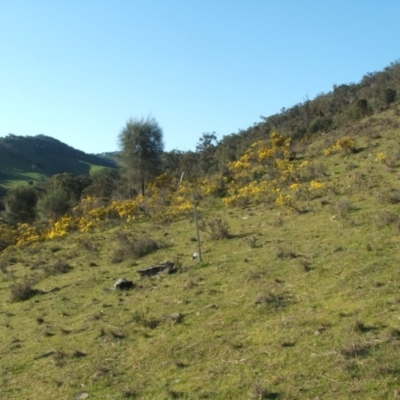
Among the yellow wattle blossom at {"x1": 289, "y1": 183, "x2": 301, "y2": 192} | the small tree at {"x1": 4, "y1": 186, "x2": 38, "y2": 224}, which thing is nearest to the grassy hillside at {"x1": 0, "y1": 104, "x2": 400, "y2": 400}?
the yellow wattle blossom at {"x1": 289, "y1": 183, "x2": 301, "y2": 192}

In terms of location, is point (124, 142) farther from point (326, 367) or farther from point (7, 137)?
point (7, 137)

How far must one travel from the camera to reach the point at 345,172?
21109 mm

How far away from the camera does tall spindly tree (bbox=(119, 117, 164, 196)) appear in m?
34.8

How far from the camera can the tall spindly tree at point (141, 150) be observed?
34.8 m

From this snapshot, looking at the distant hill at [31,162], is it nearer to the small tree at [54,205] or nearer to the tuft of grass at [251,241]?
the small tree at [54,205]

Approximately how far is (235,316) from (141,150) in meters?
27.4

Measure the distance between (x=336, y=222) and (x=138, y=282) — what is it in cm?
594

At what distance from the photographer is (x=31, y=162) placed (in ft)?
547

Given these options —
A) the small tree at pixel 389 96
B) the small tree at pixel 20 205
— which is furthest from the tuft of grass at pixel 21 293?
the small tree at pixel 389 96

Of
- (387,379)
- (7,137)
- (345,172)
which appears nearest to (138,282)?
(387,379)

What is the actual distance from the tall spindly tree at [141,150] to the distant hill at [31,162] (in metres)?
97.5

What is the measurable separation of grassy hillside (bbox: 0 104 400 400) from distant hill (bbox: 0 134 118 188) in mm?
118535

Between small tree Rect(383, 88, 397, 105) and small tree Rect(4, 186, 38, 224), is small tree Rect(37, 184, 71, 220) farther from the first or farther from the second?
small tree Rect(383, 88, 397, 105)

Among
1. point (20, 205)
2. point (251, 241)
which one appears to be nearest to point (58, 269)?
point (251, 241)
